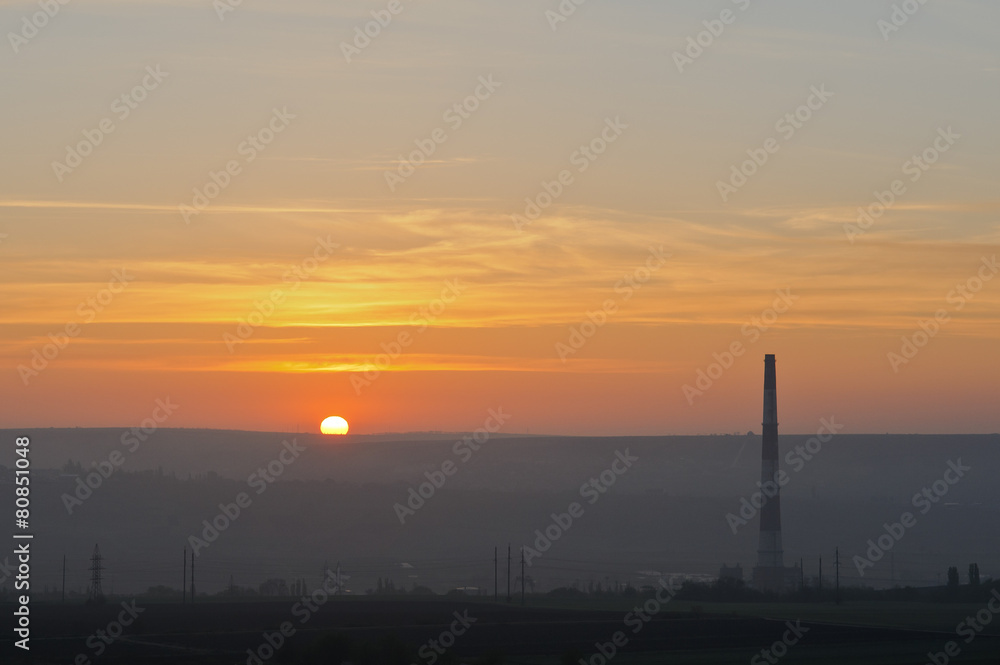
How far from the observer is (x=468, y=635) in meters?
30.9

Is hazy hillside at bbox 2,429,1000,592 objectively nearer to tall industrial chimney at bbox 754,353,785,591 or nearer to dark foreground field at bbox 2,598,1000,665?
tall industrial chimney at bbox 754,353,785,591

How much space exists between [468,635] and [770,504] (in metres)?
40.2

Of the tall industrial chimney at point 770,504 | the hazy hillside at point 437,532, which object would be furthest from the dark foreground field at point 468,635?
the hazy hillside at point 437,532

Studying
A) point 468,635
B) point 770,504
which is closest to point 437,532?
point 770,504

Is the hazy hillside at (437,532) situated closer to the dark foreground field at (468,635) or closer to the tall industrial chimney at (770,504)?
the tall industrial chimney at (770,504)

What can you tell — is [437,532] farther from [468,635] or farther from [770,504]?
[468,635]

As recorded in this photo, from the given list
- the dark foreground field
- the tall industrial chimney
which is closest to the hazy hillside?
the tall industrial chimney

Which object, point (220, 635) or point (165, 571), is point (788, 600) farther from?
point (165, 571)

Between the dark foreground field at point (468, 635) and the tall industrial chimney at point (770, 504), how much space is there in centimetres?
2584

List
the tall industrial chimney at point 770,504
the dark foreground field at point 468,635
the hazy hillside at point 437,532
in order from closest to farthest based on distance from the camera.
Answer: the dark foreground field at point 468,635
the tall industrial chimney at point 770,504
the hazy hillside at point 437,532

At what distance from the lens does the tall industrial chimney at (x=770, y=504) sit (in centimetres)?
6756

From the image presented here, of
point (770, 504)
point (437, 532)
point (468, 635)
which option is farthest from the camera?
point (437, 532)

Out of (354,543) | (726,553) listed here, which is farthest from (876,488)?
(354,543)

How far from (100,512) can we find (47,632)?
338 feet
